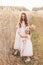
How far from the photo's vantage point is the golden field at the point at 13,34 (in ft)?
3.77

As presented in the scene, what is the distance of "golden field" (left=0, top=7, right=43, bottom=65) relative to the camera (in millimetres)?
1149

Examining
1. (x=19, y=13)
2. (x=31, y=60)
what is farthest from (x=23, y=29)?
(x=31, y=60)

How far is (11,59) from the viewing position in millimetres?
1143

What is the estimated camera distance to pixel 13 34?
118 cm

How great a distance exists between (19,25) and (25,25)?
0.17 ft

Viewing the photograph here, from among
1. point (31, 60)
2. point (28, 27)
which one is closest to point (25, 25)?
point (28, 27)

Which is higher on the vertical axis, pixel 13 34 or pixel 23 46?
pixel 13 34

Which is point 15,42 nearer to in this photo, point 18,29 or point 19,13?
point 18,29

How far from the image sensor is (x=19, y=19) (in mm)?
1191

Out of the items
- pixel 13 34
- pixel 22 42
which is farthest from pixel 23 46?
pixel 13 34

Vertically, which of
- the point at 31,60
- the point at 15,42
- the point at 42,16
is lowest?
the point at 31,60

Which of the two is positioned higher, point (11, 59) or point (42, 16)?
point (42, 16)

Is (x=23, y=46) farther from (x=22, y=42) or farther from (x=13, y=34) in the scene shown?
(x=13, y=34)

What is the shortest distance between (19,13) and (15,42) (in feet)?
0.85
